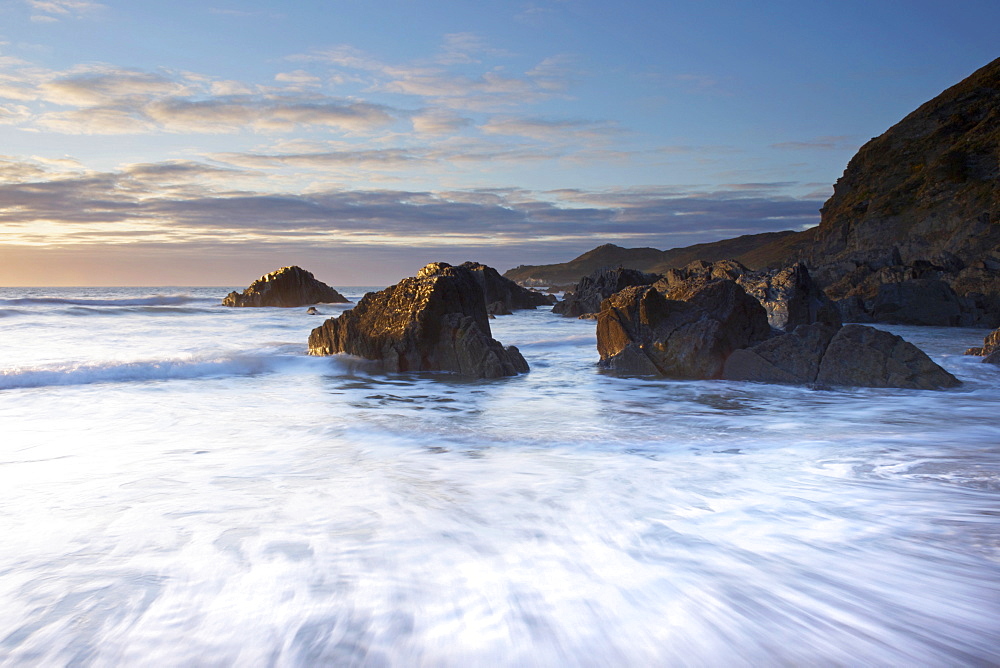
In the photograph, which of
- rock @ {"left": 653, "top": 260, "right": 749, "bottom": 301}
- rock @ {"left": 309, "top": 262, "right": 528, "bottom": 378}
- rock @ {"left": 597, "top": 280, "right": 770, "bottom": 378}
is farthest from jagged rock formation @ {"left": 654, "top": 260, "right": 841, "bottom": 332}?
rock @ {"left": 309, "top": 262, "right": 528, "bottom": 378}

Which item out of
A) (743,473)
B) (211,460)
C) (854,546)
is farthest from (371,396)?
(854,546)

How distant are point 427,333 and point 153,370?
4.35m

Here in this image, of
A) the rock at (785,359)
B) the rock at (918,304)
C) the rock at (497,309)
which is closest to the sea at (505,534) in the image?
the rock at (785,359)

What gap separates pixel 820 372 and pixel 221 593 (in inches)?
309

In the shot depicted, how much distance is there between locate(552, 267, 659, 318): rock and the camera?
1147 inches

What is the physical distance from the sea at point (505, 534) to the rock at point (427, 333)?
2.68 meters

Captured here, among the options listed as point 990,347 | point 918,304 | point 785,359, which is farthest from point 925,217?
point 785,359

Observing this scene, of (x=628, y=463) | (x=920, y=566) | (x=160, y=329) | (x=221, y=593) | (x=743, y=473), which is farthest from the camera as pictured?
(x=160, y=329)

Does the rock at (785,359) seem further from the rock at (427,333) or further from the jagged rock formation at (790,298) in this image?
the jagged rock formation at (790,298)

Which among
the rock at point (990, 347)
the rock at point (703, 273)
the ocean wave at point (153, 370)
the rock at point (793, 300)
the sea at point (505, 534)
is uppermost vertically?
the rock at point (703, 273)

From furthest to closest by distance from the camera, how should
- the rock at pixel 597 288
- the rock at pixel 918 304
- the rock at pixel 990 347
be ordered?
the rock at pixel 597 288, the rock at pixel 918 304, the rock at pixel 990 347

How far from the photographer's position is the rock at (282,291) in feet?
120

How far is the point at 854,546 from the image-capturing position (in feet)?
10.2

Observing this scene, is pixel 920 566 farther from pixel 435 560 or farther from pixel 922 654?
pixel 435 560
